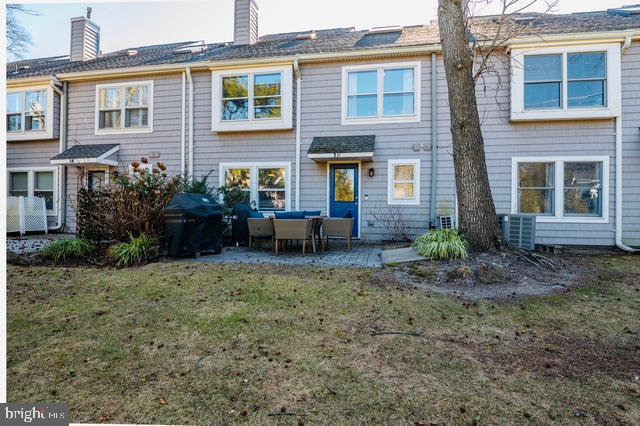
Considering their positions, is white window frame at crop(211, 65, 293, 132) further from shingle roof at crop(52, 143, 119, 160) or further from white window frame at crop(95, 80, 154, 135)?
shingle roof at crop(52, 143, 119, 160)

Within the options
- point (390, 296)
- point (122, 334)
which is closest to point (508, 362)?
point (390, 296)

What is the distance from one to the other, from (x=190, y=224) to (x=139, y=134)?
5.65 m

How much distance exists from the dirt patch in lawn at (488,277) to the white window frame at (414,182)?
12.1ft

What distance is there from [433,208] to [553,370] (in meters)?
6.64

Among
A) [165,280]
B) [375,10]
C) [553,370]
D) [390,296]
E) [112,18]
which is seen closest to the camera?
[553,370]

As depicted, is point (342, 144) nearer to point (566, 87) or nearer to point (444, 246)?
point (444, 246)

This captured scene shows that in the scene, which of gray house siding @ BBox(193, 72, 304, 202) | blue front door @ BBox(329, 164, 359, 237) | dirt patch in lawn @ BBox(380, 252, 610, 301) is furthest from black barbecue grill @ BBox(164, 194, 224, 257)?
dirt patch in lawn @ BBox(380, 252, 610, 301)

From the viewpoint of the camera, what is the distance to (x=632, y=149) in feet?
27.2

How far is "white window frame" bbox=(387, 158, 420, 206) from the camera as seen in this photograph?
366 inches

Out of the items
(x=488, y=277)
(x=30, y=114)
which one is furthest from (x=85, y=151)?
(x=488, y=277)

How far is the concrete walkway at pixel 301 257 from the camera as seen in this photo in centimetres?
654

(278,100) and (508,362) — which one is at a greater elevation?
(278,100)

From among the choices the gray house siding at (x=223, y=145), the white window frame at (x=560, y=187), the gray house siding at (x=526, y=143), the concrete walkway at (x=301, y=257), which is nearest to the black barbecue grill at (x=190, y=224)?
the concrete walkway at (x=301, y=257)

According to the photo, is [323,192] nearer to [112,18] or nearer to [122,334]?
[122,334]
